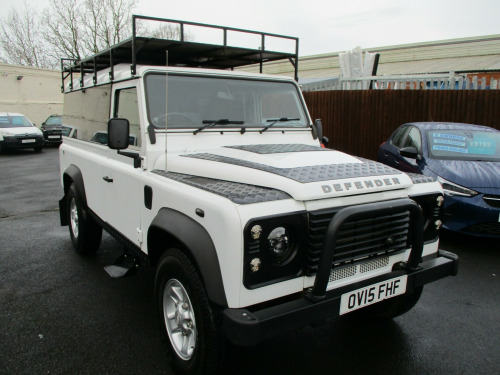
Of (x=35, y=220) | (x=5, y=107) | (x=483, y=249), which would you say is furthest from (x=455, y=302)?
(x=5, y=107)

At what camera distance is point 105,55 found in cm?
407

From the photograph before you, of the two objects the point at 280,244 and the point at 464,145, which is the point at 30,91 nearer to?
the point at 464,145

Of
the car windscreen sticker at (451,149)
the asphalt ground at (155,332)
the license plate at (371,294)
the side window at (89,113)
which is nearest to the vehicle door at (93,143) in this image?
the side window at (89,113)

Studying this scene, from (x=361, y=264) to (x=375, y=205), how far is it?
403 millimetres

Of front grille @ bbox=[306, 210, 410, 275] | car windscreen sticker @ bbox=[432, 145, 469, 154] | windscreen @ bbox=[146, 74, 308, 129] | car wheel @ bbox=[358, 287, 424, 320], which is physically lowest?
car wheel @ bbox=[358, 287, 424, 320]

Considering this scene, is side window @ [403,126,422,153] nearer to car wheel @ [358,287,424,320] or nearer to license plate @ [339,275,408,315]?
car wheel @ [358,287,424,320]

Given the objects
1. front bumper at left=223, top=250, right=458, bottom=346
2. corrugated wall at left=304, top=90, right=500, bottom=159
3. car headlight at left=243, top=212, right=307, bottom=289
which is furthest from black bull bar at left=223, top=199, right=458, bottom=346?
corrugated wall at left=304, top=90, right=500, bottom=159

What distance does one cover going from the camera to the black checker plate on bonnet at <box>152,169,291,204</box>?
2199mm

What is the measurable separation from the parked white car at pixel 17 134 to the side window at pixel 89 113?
42.6 feet

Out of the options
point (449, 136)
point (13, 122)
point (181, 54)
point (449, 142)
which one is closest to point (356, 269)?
point (181, 54)

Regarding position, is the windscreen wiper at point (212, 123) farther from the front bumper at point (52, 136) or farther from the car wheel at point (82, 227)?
the front bumper at point (52, 136)

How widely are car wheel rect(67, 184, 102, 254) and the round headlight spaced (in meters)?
3.05

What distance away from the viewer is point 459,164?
5.51 meters

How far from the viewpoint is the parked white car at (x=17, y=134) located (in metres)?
16.5
